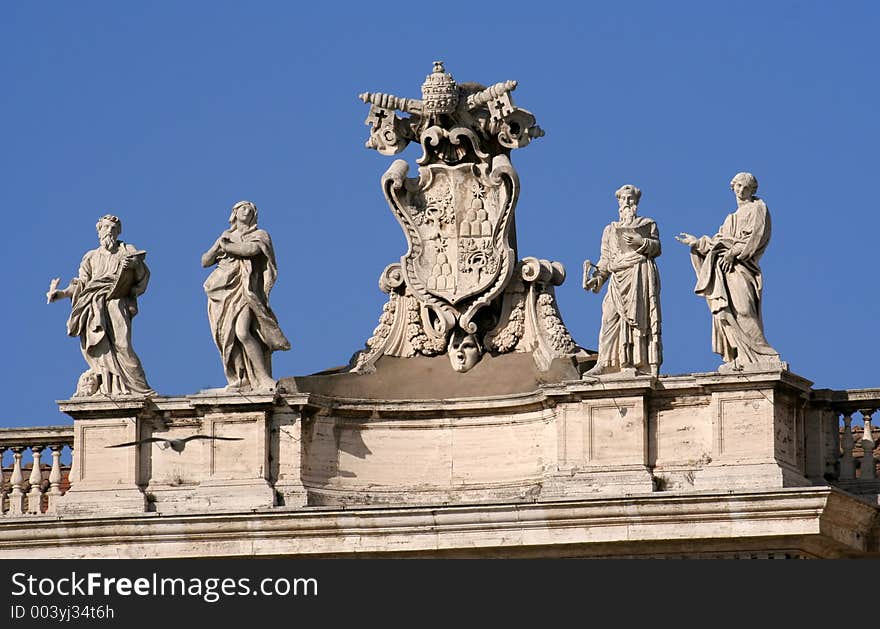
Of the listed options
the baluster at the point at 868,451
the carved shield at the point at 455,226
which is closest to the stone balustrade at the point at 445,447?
the baluster at the point at 868,451

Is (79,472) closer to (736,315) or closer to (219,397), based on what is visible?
(219,397)

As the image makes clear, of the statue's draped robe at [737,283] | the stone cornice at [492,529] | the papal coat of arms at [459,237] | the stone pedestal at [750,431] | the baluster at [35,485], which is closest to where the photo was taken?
the stone cornice at [492,529]

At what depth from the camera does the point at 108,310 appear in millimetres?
50719

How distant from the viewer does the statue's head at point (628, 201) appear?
163 ft

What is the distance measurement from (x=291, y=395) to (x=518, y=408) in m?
2.20

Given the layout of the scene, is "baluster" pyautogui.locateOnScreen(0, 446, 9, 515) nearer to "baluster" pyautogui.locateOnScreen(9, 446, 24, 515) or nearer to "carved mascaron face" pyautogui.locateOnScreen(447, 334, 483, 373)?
"baluster" pyautogui.locateOnScreen(9, 446, 24, 515)

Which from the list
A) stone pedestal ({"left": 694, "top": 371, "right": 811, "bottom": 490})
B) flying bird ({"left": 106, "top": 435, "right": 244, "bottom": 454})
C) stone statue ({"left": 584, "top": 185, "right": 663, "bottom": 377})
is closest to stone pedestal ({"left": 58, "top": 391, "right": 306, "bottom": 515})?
flying bird ({"left": 106, "top": 435, "right": 244, "bottom": 454})

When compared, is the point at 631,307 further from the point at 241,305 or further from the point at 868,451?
the point at 241,305

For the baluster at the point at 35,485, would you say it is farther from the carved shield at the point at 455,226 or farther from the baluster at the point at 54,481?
the carved shield at the point at 455,226

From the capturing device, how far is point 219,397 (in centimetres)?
5012

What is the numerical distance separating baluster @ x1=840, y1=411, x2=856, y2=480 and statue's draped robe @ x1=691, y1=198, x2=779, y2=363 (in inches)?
42.4

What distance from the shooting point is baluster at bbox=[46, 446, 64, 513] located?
50.6 m

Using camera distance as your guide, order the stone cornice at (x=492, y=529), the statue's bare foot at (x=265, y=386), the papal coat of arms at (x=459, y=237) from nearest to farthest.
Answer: the stone cornice at (x=492, y=529)
the statue's bare foot at (x=265, y=386)
the papal coat of arms at (x=459, y=237)

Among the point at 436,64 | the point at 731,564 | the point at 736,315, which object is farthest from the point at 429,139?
the point at 731,564
